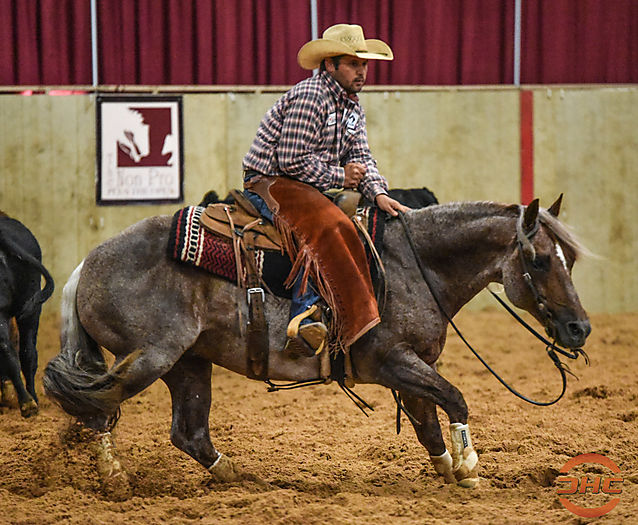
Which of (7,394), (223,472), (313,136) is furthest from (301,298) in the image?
(7,394)

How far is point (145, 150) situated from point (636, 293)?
19.7ft

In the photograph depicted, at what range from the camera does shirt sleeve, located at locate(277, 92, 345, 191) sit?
418 cm

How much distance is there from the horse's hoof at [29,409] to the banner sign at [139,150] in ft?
11.4

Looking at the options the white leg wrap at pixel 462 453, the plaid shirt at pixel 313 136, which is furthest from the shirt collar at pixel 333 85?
the white leg wrap at pixel 462 453

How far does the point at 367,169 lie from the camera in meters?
4.57

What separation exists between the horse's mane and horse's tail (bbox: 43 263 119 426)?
1837mm

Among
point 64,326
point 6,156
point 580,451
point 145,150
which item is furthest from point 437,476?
point 6,156

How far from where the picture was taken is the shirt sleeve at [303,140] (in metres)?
4.18

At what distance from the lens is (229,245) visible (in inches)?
166

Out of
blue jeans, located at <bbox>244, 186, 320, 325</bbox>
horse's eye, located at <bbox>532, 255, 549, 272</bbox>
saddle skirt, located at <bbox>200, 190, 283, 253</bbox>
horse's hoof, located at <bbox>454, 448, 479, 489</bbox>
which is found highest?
saddle skirt, located at <bbox>200, 190, 283, 253</bbox>

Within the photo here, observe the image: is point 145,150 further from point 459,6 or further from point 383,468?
point 383,468

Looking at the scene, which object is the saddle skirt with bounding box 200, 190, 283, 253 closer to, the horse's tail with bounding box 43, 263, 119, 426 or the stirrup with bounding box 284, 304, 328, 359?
the stirrup with bounding box 284, 304, 328, 359

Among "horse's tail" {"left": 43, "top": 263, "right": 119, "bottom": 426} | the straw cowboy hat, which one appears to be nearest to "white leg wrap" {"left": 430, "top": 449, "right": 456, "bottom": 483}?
"horse's tail" {"left": 43, "top": 263, "right": 119, "bottom": 426}

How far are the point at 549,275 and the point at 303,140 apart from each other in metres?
1.39
